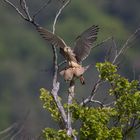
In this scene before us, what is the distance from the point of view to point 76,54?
9320 millimetres

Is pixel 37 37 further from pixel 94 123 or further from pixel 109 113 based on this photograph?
pixel 94 123

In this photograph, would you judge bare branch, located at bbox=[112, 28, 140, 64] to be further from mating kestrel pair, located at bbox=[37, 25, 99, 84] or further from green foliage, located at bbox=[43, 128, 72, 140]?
green foliage, located at bbox=[43, 128, 72, 140]

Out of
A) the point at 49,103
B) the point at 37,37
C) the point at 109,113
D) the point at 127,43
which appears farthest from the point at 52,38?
the point at 37,37

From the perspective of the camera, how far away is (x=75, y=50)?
369 inches

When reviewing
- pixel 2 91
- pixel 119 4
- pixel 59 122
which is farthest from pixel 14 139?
pixel 119 4

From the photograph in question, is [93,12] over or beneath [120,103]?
over

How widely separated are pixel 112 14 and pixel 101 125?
245 feet

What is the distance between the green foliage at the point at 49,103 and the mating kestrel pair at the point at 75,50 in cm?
23

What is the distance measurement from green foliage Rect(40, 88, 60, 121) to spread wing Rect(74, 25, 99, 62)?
1.49 feet

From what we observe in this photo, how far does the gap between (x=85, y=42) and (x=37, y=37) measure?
65917mm

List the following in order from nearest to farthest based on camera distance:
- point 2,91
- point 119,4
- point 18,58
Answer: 1. point 2,91
2. point 18,58
3. point 119,4

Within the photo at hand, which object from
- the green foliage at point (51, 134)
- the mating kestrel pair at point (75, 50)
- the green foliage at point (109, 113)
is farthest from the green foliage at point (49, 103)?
the mating kestrel pair at point (75, 50)

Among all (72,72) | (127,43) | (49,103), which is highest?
(127,43)

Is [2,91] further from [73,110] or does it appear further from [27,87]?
[73,110]
